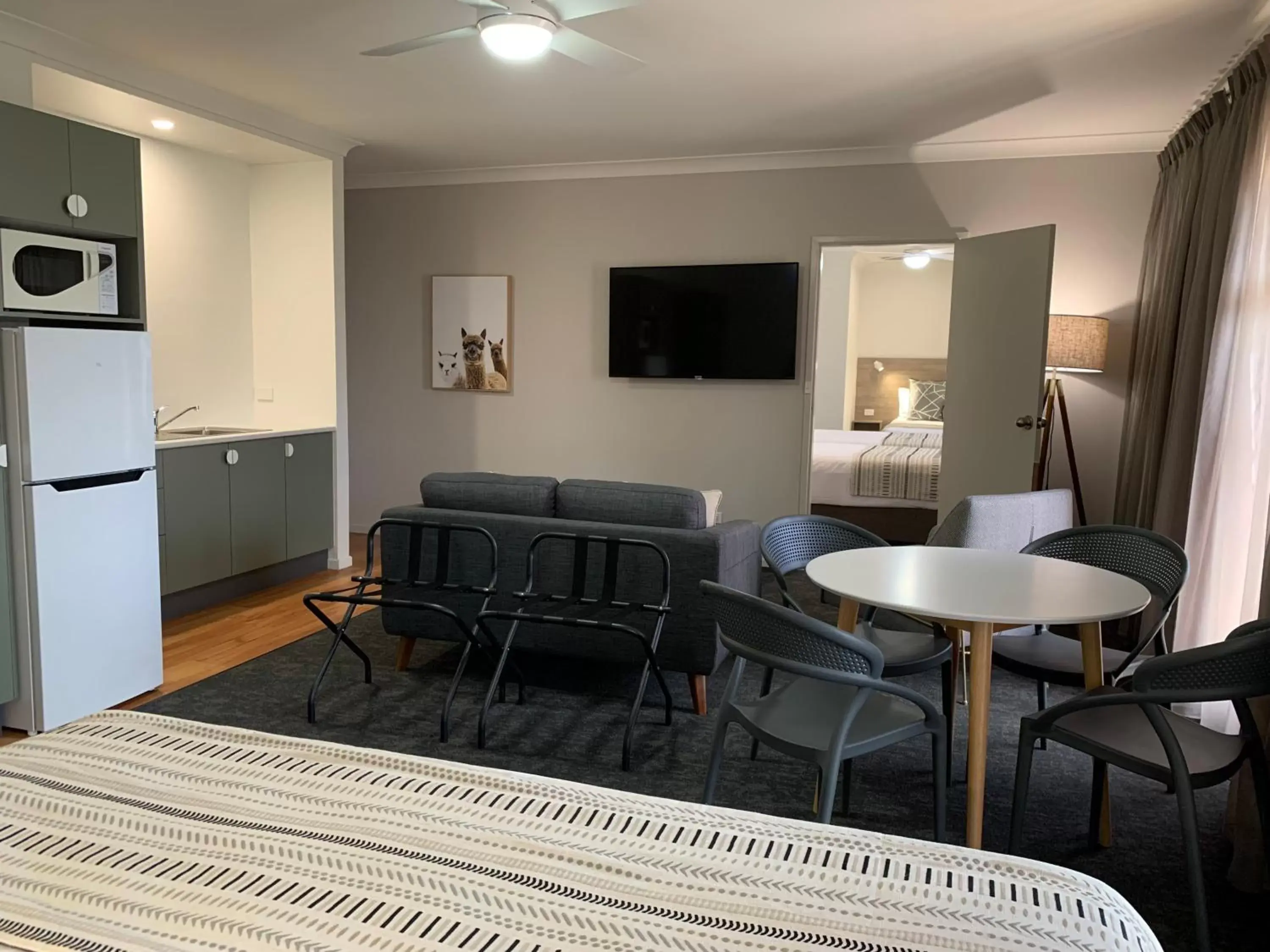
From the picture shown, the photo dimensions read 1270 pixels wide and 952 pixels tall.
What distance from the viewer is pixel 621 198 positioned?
593cm

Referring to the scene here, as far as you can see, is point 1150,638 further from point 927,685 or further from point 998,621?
point 927,685

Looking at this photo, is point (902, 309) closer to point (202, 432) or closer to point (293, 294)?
point (293, 294)

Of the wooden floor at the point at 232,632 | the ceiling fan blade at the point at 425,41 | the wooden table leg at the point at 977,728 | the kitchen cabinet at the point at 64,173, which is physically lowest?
the wooden floor at the point at 232,632

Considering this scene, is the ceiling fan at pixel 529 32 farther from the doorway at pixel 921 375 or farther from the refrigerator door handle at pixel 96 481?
the doorway at pixel 921 375

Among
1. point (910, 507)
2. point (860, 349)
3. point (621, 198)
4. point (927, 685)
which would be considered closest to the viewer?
point (927, 685)

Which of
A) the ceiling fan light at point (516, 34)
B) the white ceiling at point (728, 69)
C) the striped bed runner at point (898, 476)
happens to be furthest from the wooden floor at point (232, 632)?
the striped bed runner at point (898, 476)

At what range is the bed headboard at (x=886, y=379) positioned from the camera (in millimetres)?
9422

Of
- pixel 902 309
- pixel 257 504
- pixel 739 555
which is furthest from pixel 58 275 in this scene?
pixel 902 309

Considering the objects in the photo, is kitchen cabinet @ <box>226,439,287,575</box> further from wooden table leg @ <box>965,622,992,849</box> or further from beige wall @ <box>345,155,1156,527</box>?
wooden table leg @ <box>965,622,992,849</box>

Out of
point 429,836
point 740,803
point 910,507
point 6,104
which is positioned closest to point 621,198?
point 910,507

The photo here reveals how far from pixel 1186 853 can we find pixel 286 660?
333cm

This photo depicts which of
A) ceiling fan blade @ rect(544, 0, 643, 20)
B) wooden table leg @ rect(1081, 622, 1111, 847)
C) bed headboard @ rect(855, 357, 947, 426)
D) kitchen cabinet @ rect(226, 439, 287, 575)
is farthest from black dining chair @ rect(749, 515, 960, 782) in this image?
bed headboard @ rect(855, 357, 947, 426)

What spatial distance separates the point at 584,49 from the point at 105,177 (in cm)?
187

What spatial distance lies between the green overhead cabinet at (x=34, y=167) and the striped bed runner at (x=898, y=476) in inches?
195
